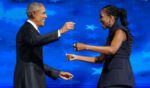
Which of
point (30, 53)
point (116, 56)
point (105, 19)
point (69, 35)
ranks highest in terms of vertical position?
point (69, 35)

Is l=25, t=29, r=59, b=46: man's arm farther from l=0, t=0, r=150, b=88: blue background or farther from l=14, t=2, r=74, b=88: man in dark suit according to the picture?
l=0, t=0, r=150, b=88: blue background

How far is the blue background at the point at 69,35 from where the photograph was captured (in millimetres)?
5246

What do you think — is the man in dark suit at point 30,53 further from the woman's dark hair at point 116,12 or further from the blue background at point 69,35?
the blue background at point 69,35

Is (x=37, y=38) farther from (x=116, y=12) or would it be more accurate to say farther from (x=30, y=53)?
(x=116, y=12)

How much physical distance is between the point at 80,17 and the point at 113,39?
1878 mm

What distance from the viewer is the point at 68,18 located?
208 inches

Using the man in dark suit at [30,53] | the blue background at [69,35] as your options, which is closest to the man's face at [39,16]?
the man in dark suit at [30,53]

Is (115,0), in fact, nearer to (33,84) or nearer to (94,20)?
(94,20)

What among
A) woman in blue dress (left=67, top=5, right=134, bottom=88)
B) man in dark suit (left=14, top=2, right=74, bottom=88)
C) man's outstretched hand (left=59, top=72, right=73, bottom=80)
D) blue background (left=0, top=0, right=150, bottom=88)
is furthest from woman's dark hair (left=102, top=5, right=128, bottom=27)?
blue background (left=0, top=0, right=150, bottom=88)

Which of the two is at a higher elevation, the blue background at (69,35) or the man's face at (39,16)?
the blue background at (69,35)

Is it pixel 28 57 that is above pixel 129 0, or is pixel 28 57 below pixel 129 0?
below

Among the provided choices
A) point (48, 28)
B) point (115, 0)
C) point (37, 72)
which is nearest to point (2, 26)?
point (48, 28)

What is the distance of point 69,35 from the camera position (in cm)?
529

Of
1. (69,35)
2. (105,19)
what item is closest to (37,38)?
(105,19)
